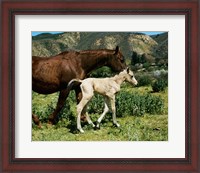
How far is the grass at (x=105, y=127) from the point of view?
269cm

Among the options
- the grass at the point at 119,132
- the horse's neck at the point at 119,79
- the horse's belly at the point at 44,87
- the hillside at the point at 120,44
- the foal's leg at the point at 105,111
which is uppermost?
the hillside at the point at 120,44

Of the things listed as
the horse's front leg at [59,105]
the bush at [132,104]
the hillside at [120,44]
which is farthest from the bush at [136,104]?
the horse's front leg at [59,105]

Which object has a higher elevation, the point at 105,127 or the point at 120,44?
the point at 120,44

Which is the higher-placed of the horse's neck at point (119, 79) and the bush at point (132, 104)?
the horse's neck at point (119, 79)

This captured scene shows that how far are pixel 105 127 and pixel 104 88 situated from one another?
0.79 ft

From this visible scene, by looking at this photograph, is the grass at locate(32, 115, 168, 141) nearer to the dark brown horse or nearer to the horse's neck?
the dark brown horse

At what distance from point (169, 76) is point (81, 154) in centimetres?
71

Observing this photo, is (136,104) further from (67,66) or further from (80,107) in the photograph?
(67,66)

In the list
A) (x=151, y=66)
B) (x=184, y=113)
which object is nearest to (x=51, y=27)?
(x=151, y=66)
